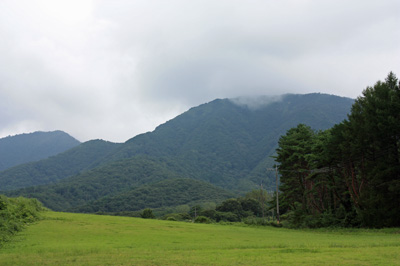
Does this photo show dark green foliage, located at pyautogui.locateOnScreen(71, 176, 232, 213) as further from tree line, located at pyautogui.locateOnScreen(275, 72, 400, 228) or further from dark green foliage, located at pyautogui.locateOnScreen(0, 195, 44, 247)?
tree line, located at pyautogui.locateOnScreen(275, 72, 400, 228)

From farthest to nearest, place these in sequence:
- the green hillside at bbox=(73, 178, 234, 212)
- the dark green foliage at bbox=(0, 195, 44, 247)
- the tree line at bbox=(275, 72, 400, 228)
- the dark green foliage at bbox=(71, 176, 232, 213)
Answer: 1. the dark green foliage at bbox=(71, 176, 232, 213)
2. the green hillside at bbox=(73, 178, 234, 212)
3. the tree line at bbox=(275, 72, 400, 228)
4. the dark green foliage at bbox=(0, 195, 44, 247)

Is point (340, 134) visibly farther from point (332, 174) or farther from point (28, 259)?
point (28, 259)

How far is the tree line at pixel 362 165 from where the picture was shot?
33.8m

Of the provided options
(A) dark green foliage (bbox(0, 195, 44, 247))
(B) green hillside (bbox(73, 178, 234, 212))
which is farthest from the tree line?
(B) green hillside (bbox(73, 178, 234, 212))

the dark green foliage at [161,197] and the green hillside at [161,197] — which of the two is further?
the dark green foliage at [161,197]

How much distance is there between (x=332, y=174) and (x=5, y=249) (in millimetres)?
38987

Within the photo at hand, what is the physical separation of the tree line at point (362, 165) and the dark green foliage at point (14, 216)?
33.7 metres

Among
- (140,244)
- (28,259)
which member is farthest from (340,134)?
(28,259)

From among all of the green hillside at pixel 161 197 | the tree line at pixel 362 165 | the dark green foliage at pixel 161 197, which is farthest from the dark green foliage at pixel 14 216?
the dark green foliage at pixel 161 197

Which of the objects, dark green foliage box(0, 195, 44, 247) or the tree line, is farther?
the tree line

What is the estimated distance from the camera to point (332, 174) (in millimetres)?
45312

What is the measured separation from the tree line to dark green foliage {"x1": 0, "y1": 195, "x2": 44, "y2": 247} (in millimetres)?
33677

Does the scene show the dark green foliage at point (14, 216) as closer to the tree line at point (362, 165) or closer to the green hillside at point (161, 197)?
the tree line at point (362, 165)

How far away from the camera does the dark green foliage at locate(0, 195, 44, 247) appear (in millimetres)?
26203
